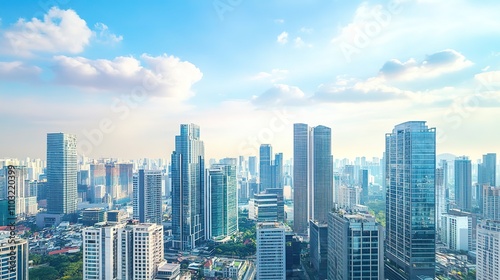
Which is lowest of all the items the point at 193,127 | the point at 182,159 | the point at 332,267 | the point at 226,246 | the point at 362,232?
the point at 226,246

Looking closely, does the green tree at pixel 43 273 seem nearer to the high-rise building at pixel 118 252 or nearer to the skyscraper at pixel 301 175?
the high-rise building at pixel 118 252

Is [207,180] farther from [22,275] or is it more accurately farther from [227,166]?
[22,275]

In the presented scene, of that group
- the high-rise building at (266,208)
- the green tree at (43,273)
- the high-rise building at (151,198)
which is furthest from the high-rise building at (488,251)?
the high-rise building at (151,198)

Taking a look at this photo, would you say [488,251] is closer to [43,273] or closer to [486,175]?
[486,175]

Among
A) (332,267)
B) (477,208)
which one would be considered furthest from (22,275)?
(477,208)

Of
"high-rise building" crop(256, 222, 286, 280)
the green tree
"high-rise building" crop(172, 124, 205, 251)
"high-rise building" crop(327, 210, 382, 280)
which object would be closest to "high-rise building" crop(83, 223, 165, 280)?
the green tree
